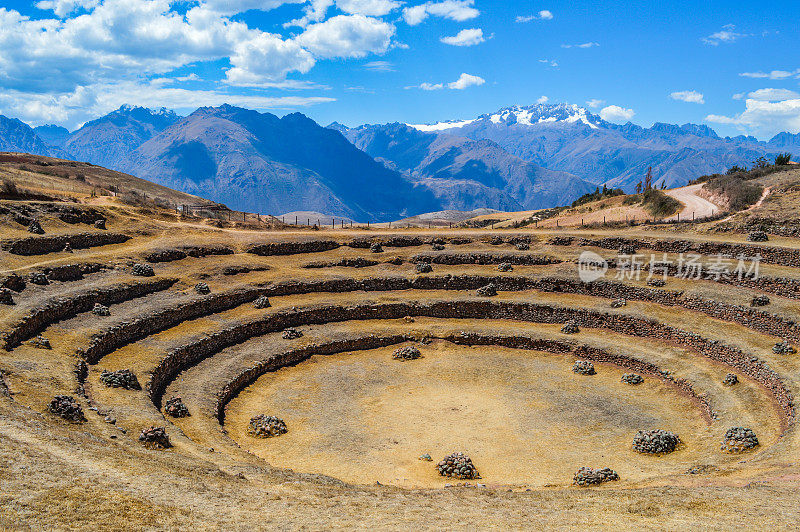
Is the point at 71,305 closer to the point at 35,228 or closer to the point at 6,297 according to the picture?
the point at 6,297

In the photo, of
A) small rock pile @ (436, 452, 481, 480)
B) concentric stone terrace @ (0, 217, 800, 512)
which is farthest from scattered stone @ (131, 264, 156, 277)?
small rock pile @ (436, 452, 481, 480)

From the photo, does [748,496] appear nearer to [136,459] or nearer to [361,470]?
[361,470]

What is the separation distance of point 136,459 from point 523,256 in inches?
2085

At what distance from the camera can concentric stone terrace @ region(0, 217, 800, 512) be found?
93.1 ft

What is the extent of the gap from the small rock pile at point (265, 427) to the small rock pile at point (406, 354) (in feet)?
52.9

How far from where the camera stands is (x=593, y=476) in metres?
25.7

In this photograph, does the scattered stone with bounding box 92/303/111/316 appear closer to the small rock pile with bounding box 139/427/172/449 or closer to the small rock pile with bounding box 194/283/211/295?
the small rock pile with bounding box 194/283/211/295

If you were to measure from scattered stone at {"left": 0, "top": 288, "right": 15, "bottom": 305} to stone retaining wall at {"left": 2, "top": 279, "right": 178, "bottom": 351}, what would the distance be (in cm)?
245

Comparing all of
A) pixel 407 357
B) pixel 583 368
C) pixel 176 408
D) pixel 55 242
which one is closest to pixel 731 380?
pixel 583 368

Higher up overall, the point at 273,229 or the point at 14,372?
the point at 273,229

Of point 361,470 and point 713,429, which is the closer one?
point 361,470

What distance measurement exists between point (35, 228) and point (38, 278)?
1331 centimetres

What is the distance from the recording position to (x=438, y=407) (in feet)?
124

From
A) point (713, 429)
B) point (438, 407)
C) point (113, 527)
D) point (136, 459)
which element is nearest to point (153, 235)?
point (438, 407)
